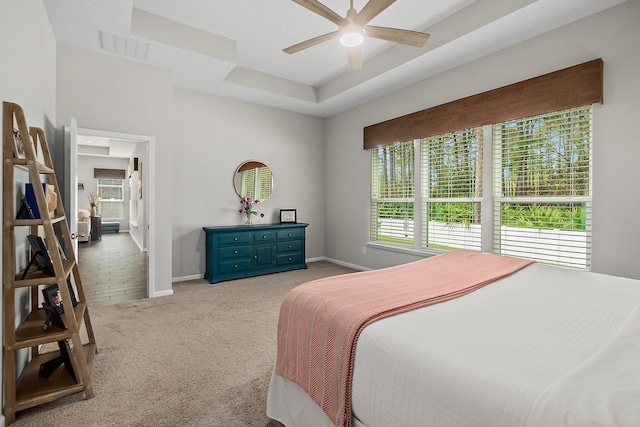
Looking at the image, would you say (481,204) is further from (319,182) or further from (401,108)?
(319,182)

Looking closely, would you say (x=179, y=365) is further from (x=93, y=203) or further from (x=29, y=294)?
(x=93, y=203)

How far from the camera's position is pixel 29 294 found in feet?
7.23

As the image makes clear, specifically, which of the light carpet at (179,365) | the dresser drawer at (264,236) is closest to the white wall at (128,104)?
the light carpet at (179,365)

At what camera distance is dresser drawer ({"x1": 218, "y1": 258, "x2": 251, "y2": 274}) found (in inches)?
175

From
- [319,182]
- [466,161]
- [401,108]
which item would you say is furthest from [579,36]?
[319,182]

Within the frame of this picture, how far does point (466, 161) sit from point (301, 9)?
243cm

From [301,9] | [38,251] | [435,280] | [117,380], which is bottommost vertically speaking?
[117,380]

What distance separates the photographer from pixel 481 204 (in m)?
3.63

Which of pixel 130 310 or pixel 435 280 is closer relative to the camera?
pixel 435 280

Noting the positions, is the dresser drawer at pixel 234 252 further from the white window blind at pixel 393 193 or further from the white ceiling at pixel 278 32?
the white ceiling at pixel 278 32

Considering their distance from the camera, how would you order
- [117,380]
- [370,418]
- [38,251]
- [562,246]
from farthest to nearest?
[562,246] → [117,380] → [38,251] → [370,418]

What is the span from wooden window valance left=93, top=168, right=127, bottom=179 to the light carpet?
9.30m

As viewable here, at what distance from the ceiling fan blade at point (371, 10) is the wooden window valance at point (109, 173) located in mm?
11471

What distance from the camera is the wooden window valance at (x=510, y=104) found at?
8.93 ft
